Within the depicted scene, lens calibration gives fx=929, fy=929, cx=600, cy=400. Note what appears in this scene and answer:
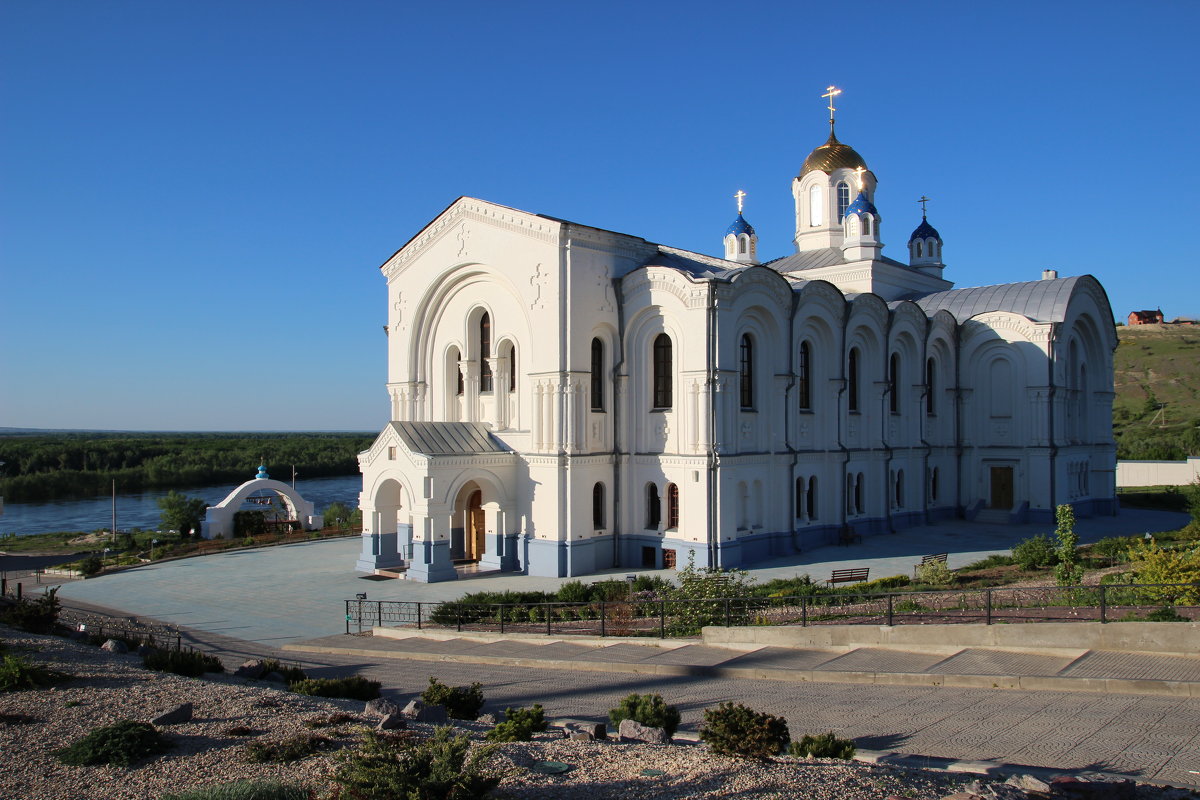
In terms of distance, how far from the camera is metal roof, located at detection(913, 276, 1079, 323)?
115 feet

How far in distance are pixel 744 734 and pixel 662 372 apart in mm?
19698

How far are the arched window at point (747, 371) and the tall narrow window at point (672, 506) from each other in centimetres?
332

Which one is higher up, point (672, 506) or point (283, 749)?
point (672, 506)

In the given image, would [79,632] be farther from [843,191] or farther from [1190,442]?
[1190,442]

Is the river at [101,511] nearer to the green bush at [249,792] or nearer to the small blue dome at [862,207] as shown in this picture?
the small blue dome at [862,207]

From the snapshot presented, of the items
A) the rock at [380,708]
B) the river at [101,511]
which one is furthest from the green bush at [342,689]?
the river at [101,511]

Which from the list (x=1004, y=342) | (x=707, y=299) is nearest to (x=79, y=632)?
(x=707, y=299)

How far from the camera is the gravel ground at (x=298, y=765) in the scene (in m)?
7.04

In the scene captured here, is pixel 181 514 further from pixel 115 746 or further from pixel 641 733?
pixel 641 733

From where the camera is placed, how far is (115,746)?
7938 millimetres

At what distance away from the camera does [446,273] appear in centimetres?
2939

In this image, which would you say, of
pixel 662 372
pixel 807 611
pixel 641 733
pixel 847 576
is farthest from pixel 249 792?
pixel 662 372

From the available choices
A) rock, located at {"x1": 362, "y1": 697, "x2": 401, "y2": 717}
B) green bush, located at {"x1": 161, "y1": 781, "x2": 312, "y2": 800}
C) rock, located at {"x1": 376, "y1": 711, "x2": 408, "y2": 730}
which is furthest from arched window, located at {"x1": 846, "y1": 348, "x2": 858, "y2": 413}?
green bush, located at {"x1": 161, "y1": 781, "x2": 312, "y2": 800}

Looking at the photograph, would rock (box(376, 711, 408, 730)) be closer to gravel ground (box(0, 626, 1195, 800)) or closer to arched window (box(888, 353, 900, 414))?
gravel ground (box(0, 626, 1195, 800))
